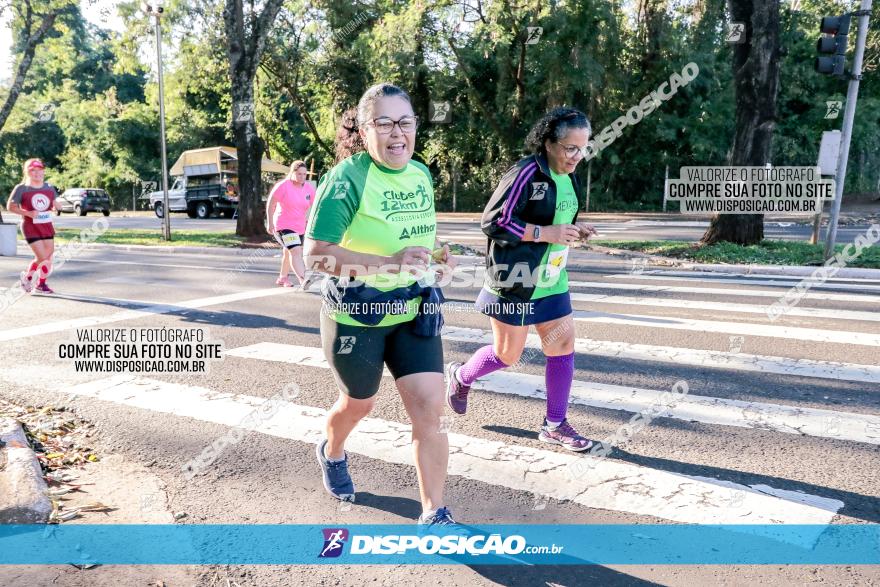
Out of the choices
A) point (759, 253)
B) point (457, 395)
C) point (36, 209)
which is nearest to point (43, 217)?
point (36, 209)

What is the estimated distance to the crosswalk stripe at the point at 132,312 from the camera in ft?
23.7

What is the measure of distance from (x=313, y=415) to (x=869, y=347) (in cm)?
506

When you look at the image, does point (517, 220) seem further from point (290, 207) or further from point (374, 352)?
point (290, 207)

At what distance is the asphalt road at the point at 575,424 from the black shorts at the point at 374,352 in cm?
75

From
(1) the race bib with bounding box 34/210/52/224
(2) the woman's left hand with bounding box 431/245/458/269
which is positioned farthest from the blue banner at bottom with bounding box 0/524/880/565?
(1) the race bib with bounding box 34/210/52/224

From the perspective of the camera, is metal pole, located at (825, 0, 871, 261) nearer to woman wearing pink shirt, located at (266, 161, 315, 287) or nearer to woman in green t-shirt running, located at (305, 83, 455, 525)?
woman wearing pink shirt, located at (266, 161, 315, 287)

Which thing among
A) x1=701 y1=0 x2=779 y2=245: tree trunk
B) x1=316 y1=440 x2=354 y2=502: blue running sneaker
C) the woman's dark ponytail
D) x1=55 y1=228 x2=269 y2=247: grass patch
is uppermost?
x1=701 y1=0 x2=779 y2=245: tree trunk

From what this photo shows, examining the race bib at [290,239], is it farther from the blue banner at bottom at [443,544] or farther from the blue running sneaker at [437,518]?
the blue running sneaker at [437,518]

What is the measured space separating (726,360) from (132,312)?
6.82 meters

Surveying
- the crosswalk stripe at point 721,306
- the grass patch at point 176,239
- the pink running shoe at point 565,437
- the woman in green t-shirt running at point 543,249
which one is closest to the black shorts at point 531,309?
the woman in green t-shirt running at point 543,249

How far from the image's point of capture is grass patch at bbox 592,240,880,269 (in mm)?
12109

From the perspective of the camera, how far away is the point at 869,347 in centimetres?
609

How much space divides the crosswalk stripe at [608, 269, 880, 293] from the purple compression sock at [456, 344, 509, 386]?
721cm

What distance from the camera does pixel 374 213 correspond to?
9.17ft
